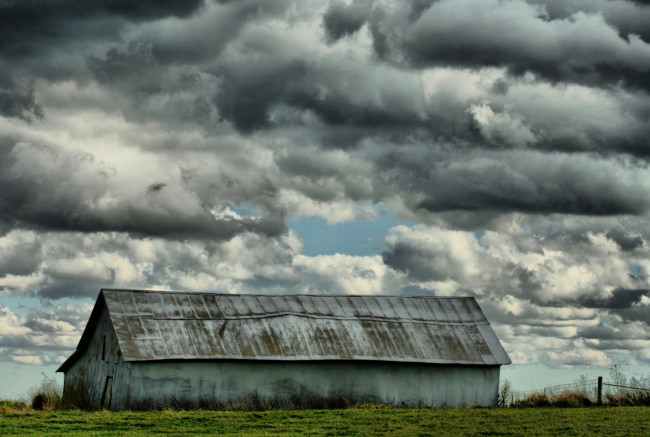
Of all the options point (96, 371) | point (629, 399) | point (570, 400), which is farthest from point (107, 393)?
point (629, 399)

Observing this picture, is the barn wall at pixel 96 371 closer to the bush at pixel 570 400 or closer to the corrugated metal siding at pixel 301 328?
the corrugated metal siding at pixel 301 328

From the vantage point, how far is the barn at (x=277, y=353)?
33219 mm

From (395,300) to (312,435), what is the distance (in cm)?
1846

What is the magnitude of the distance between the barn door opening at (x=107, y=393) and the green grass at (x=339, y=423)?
9.51ft

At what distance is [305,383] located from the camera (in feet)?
117

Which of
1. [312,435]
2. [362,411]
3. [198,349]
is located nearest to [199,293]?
[198,349]

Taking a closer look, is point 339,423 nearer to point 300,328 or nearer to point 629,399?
point 300,328

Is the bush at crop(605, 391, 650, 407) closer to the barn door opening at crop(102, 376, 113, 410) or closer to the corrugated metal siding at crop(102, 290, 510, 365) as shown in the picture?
the corrugated metal siding at crop(102, 290, 510, 365)

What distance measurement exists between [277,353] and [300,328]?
2327 mm

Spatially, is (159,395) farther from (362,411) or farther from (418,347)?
(418,347)

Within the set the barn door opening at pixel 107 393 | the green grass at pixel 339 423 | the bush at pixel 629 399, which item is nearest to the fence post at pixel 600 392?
the bush at pixel 629 399

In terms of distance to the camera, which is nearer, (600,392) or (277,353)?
(277,353)

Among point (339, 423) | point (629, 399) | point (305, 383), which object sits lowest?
point (339, 423)

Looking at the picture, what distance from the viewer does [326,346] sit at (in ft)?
121
